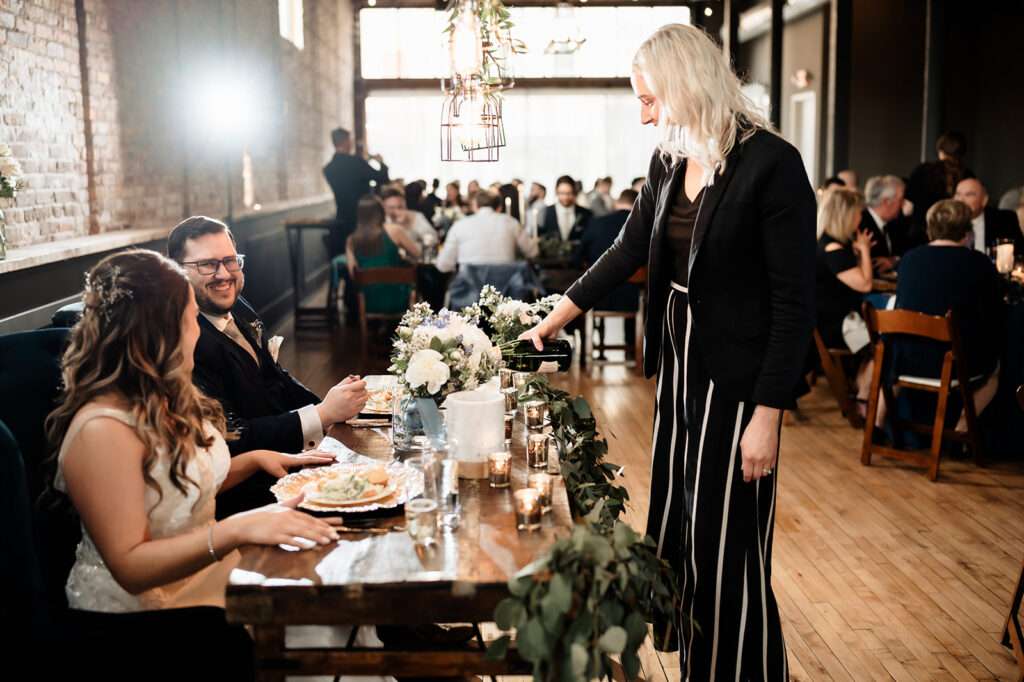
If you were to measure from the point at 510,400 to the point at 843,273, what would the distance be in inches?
139

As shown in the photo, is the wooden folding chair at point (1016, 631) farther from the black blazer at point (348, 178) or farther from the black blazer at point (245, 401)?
the black blazer at point (348, 178)

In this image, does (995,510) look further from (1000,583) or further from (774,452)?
(774,452)

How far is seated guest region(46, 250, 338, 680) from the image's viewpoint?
5.88 ft

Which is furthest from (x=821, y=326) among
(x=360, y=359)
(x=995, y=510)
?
(x=360, y=359)

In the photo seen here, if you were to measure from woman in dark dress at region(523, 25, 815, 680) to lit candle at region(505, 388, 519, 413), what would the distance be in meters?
0.38

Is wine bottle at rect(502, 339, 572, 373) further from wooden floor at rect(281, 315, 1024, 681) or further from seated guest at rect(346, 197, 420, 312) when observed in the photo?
seated guest at rect(346, 197, 420, 312)

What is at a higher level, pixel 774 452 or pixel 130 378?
pixel 130 378

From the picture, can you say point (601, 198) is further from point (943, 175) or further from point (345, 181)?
point (943, 175)

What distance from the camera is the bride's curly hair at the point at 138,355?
1.84 m

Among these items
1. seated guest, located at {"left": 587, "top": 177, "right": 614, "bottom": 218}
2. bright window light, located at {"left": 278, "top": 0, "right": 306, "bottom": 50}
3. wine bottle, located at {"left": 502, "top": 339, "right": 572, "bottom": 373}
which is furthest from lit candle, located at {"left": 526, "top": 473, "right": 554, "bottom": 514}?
seated guest, located at {"left": 587, "top": 177, "right": 614, "bottom": 218}

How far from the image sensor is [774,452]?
230 centimetres

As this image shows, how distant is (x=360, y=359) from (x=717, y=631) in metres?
5.83

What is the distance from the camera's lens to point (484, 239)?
24.4 feet

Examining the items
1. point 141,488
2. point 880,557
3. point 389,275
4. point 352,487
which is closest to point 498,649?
point 352,487
